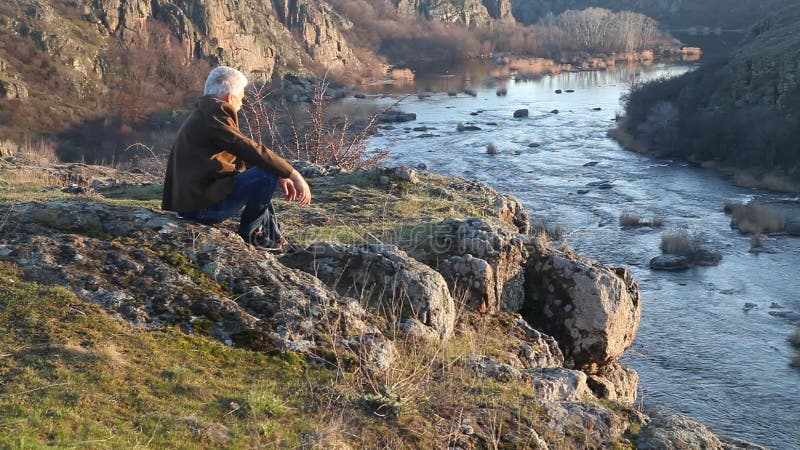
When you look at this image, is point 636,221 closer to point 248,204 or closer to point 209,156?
point 248,204

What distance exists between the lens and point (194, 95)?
72250mm

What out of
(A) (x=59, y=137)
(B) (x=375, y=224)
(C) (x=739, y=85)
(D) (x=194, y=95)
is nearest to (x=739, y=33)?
(C) (x=739, y=85)

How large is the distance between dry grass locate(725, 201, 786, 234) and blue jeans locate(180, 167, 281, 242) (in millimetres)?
28203

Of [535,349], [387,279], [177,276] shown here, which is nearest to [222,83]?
[177,276]

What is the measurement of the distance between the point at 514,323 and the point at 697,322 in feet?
53.0

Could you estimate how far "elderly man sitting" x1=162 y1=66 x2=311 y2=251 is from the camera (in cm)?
623

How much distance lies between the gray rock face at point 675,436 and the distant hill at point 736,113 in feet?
125

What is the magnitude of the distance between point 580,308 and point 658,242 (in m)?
22.2

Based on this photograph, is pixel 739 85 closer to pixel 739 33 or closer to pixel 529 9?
pixel 739 33

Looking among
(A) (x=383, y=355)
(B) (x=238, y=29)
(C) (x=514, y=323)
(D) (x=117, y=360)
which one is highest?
(B) (x=238, y=29)

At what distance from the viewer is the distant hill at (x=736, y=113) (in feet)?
142

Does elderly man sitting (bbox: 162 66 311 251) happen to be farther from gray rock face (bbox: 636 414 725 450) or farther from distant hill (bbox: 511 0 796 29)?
distant hill (bbox: 511 0 796 29)

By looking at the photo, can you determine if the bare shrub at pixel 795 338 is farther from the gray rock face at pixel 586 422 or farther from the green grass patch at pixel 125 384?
the green grass patch at pixel 125 384

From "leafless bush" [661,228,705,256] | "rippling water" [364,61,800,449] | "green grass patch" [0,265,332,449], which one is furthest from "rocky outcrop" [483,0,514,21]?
"green grass patch" [0,265,332,449]
